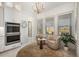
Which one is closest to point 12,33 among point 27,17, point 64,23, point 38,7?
point 27,17

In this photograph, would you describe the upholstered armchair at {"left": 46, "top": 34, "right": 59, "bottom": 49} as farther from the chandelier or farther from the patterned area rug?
the chandelier

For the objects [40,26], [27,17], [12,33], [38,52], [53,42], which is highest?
[27,17]

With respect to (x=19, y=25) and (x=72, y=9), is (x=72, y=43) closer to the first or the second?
(x=72, y=9)

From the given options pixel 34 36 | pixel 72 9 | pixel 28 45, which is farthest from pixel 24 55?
pixel 72 9

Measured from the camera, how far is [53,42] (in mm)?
2027

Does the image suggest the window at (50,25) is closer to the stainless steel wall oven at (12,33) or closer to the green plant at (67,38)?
the green plant at (67,38)

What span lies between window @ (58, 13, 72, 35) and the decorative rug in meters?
0.37

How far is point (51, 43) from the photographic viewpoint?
2041 mm

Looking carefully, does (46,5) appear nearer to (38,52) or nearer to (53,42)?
(53,42)

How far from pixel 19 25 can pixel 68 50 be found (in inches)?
41.4

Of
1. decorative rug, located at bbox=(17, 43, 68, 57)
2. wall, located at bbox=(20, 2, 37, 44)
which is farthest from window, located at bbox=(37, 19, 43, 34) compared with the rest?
decorative rug, located at bbox=(17, 43, 68, 57)

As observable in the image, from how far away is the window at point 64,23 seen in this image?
6.63 ft

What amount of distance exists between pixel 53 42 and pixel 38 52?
0.35 m

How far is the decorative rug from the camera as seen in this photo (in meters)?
2.03
